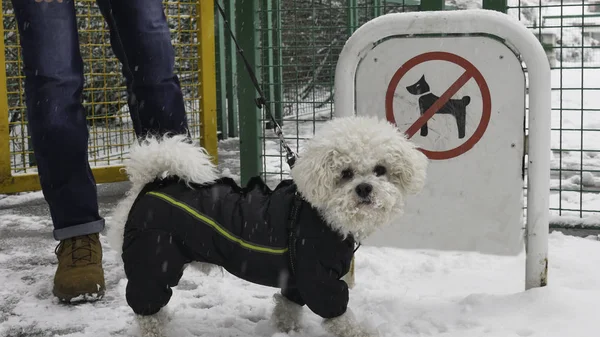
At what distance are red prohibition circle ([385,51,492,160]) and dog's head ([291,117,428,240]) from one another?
2.04 ft

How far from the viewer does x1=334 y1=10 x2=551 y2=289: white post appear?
2.81 meters

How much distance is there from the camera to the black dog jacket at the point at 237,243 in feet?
7.83

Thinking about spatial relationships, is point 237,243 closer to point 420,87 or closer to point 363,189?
point 363,189

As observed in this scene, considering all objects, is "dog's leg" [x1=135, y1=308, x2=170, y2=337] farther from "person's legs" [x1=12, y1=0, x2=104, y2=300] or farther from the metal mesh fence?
the metal mesh fence

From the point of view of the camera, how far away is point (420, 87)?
301 centimetres

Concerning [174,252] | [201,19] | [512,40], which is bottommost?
[174,252]

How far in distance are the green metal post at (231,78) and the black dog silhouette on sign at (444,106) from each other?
4643mm

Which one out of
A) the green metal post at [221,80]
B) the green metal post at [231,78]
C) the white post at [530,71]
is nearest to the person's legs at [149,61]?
the white post at [530,71]

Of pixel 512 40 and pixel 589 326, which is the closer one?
pixel 589 326

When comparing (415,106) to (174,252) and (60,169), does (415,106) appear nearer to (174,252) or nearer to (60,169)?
(174,252)

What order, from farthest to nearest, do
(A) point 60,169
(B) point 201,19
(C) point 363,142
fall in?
(B) point 201,19 → (A) point 60,169 → (C) point 363,142

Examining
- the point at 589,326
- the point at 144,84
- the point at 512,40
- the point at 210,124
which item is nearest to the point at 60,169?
the point at 144,84

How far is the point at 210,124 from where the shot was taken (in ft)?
19.6

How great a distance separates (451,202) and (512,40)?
2.21ft
